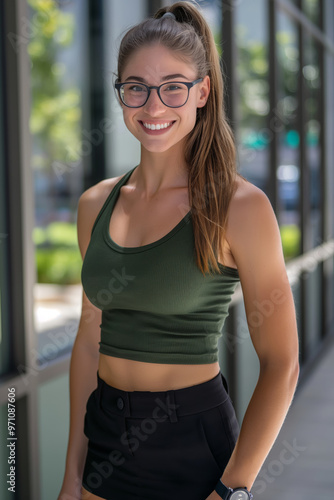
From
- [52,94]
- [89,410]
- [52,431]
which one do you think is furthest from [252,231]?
[52,94]

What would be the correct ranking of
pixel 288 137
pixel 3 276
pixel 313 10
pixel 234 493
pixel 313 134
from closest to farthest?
pixel 234 493 → pixel 3 276 → pixel 288 137 → pixel 313 10 → pixel 313 134

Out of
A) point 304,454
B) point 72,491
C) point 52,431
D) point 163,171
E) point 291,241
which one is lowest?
point 304,454

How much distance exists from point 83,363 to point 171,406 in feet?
1.13

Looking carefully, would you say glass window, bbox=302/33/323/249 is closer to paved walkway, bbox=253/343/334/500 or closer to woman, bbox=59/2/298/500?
paved walkway, bbox=253/343/334/500

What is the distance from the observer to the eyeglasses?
4.51 ft

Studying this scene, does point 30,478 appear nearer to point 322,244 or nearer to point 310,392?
point 310,392

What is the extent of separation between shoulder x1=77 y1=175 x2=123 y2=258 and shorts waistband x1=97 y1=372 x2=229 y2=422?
15.4 inches

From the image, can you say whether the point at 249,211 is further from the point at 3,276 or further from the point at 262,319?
the point at 3,276

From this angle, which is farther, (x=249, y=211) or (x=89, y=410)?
(x=89, y=410)

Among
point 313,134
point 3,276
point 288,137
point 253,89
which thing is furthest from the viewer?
point 313,134

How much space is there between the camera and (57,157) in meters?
3.62

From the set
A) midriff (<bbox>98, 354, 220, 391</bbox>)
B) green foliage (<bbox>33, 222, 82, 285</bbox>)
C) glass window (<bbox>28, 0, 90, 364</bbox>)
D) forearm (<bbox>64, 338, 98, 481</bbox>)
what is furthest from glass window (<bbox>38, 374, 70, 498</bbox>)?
midriff (<bbox>98, 354, 220, 391</bbox>)

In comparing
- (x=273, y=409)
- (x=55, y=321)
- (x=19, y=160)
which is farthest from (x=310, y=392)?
(x=273, y=409)

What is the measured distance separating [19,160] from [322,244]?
4.99 metres
